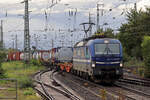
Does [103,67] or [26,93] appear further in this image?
[103,67]

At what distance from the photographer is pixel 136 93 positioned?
18438mm

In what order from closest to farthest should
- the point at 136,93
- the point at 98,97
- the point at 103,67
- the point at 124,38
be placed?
the point at 98,97
the point at 136,93
the point at 103,67
the point at 124,38

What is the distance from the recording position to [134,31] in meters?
46.9

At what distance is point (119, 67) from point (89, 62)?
2.11m

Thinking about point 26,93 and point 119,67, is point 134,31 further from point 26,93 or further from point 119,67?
point 26,93

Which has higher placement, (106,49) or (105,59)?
(106,49)

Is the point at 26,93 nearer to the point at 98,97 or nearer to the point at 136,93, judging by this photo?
the point at 98,97

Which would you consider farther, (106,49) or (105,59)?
(106,49)

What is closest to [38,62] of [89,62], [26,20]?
[26,20]

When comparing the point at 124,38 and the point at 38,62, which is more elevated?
the point at 124,38

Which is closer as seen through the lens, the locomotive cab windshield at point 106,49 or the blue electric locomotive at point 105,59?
the blue electric locomotive at point 105,59

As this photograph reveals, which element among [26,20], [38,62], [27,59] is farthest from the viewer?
[38,62]

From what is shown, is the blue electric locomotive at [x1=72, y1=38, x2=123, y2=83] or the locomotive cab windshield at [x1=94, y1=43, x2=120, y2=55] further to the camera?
the locomotive cab windshield at [x1=94, y1=43, x2=120, y2=55]

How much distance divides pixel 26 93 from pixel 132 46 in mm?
33388
